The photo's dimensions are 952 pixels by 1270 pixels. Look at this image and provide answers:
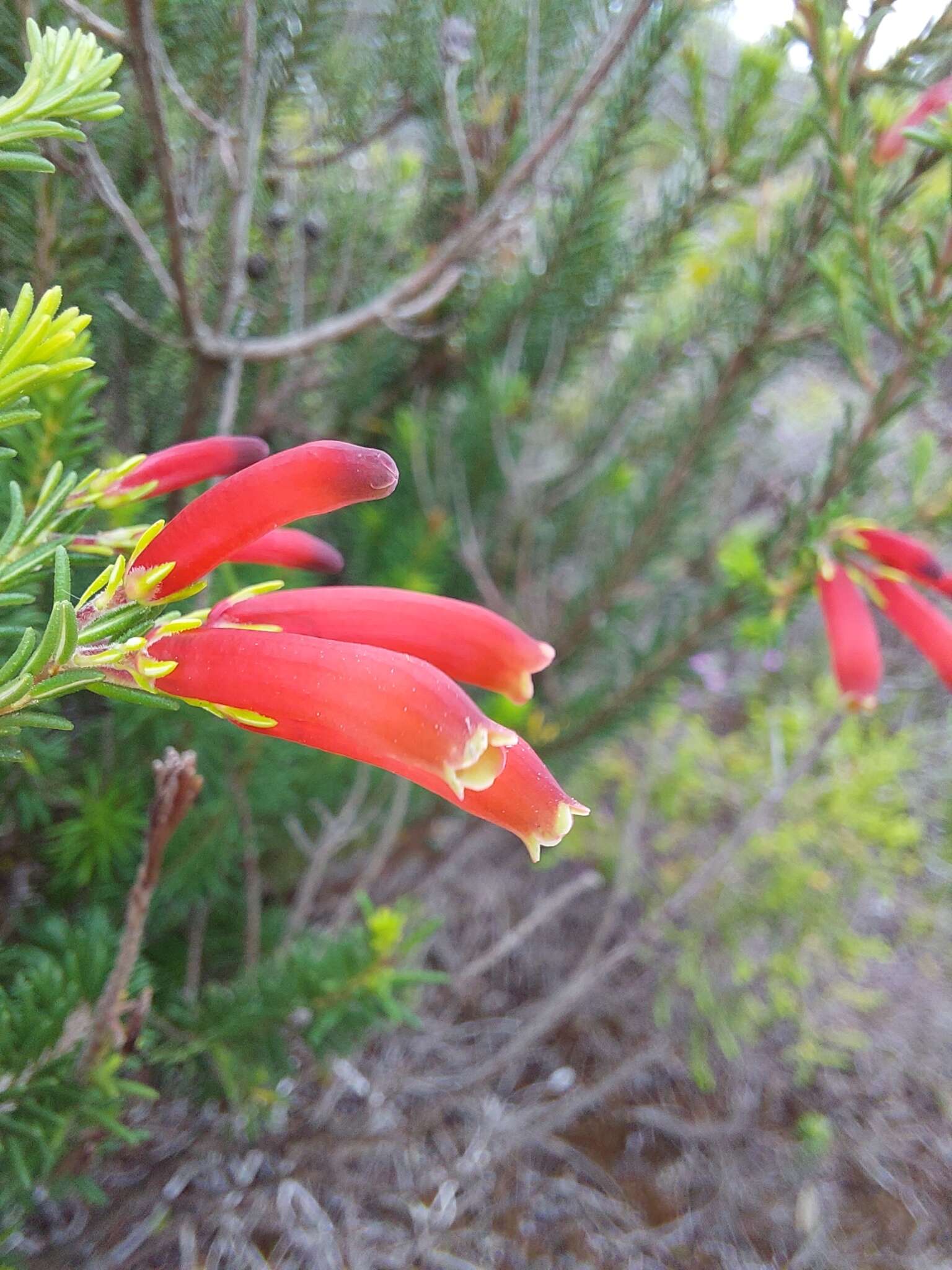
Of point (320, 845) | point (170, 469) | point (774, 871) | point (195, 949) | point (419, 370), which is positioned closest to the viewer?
→ point (170, 469)

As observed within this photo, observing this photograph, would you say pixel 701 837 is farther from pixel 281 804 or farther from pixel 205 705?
pixel 205 705

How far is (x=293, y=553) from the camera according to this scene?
55 cm

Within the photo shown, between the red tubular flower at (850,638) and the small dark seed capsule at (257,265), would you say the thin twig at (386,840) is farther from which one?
the small dark seed capsule at (257,265)

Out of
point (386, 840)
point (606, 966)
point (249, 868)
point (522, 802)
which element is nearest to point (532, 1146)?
point (606, 966)

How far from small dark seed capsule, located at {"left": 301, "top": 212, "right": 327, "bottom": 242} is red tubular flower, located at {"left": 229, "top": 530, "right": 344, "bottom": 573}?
24.2 inches

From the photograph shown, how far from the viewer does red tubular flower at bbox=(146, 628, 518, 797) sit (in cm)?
38

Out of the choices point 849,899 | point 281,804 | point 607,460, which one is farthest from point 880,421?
point 849,899

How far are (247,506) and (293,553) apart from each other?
123 millimetres

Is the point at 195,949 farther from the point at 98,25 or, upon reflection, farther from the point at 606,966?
the point at 98,25

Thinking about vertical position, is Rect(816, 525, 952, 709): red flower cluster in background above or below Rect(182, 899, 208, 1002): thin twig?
above

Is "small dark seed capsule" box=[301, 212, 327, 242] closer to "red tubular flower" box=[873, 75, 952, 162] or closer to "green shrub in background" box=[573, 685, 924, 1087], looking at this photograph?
"red tubular flower" box=[873, 75, 952, 162]

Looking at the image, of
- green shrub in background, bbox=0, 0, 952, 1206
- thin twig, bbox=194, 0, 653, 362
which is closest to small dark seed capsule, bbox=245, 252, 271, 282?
green shrub in background, bbox=0, 0, 952, 1206

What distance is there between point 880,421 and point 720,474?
105cm

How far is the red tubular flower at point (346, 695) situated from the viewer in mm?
383
